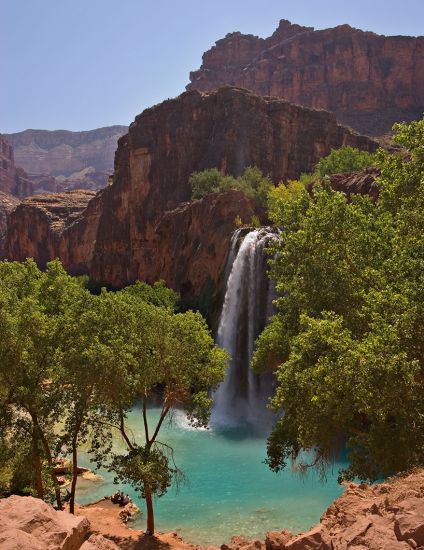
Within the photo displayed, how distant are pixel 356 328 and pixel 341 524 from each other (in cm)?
731

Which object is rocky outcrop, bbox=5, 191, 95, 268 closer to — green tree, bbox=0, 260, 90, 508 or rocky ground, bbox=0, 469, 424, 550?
green tree, bbox=0, 260, 90, 508

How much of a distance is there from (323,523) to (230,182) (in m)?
50.9

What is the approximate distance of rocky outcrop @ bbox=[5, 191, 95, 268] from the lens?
311 ft

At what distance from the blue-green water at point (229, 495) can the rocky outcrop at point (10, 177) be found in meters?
170

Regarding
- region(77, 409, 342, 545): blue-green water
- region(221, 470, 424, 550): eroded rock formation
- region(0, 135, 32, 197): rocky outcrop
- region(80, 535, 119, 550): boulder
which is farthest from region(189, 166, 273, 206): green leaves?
region(0, 135, 32, 197): rocky outcrop

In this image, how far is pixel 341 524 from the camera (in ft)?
29.0

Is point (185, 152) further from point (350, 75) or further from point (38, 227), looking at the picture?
point (350, 75)

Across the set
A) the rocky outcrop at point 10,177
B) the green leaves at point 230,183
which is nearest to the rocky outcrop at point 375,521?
the green leaves at point 230,183

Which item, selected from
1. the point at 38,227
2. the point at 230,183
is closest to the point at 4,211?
the point at 38,227

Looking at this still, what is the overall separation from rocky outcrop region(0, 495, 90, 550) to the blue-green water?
12.2m

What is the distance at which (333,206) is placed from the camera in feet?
54.7

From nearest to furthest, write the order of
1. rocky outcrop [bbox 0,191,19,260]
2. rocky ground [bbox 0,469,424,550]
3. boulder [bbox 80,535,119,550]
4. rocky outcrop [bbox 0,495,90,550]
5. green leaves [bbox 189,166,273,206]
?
1. rocky outcrop [bbox 0,495,90,550]
2. rocky ground [bbox 0,469,424,550]
3. boulder [bbox 80,535,119,550]
4. green leaves [bbox 189,166,273,206]
5. rocky outcrop [bbox 0,191,19,260]

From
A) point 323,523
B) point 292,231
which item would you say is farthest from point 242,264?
point 323,523

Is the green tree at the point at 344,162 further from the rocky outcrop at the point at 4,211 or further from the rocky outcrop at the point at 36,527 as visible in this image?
the rocky outcrop at the point at 4,211
